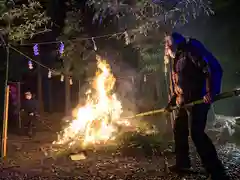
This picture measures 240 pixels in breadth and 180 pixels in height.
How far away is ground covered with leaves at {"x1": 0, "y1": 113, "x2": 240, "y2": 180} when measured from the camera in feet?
19.6

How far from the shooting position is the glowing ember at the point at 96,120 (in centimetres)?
970

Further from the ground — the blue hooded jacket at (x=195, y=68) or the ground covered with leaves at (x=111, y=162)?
the blue hooded jacket at (x=195, y=68)

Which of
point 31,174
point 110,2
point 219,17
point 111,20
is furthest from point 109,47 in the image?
point 31,174

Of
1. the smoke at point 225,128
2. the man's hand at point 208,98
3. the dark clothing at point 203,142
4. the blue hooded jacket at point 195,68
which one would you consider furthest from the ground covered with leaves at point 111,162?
the smoke at point 225,128

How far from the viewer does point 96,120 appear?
10.0 metres

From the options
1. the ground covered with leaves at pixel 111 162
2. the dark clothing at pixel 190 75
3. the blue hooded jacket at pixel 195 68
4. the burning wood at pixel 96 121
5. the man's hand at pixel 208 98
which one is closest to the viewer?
the man's hand at pixel 208 98

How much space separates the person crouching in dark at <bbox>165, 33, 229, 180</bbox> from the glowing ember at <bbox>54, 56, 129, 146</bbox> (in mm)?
4019

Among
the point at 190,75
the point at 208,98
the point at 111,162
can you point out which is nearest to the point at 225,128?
the point at 111,162

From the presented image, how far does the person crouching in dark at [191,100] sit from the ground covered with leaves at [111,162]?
22.2 inches

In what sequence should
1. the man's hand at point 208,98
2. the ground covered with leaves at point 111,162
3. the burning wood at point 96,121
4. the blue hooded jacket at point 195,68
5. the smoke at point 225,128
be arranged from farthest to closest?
the smoke at point 225,128, the burning wood at point 96,121, the ground covered with leaves at point 111,162, the blue hooded jacket at point 195,68, the man's hand at point 208,98

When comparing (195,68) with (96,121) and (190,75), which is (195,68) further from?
(96,121)

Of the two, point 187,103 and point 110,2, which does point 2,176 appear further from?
point 110,2

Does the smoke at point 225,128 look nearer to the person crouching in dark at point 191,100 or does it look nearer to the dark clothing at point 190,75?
the person crouching in dark at point 191,100

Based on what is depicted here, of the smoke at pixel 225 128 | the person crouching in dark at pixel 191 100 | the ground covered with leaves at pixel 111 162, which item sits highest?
the person crouching in dark at pixel 191 100
